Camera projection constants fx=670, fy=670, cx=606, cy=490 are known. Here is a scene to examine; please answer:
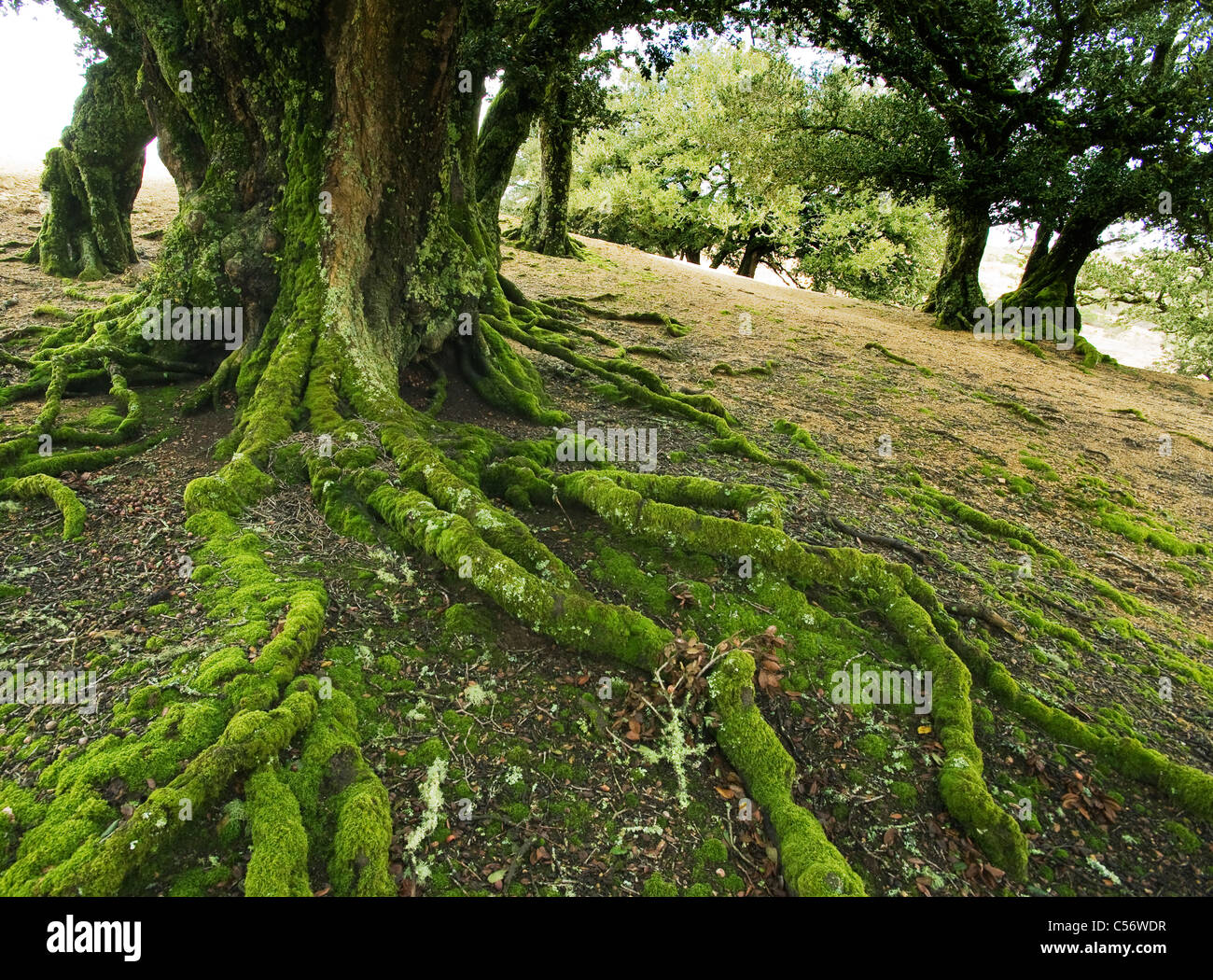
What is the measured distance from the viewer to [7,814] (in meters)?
3.03

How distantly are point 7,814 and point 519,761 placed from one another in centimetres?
240

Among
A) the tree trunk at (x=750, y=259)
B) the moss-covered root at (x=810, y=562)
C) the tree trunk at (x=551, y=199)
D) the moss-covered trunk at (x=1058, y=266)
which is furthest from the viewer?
the tree trunk at (x=750, y=259)

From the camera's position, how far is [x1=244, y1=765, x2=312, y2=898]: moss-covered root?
3014 mm

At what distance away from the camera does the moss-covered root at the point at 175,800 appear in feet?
9.24

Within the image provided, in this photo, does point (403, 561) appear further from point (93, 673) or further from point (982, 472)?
point (982, 472)

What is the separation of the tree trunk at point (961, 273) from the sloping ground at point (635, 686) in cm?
1196

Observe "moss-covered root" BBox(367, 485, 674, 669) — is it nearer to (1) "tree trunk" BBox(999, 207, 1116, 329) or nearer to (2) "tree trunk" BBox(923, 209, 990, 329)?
(2) "tree trunk" BBox(923, 209, 990, 329)

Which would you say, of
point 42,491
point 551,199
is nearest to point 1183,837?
point 42,491

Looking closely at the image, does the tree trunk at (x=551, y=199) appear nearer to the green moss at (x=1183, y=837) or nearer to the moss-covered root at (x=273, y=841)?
the moss-covered root at (x=273, y=841)

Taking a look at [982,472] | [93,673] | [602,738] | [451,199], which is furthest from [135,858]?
[982,472]

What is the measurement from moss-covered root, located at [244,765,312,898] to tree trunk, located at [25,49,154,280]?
12.4 metres

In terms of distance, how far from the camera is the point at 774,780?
4043 mm

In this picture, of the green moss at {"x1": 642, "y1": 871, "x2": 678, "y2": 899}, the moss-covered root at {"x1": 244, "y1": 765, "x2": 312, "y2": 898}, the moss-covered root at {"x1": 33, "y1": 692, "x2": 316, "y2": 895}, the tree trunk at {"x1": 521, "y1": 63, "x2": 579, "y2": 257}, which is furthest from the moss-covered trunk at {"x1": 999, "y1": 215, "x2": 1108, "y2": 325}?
the moss-covered root at {"x1": 244, "y1": 765, "x2": 312, "y2": 898}

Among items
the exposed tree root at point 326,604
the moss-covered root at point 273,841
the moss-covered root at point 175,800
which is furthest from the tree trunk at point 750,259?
the moss-covered root at point 273,841
